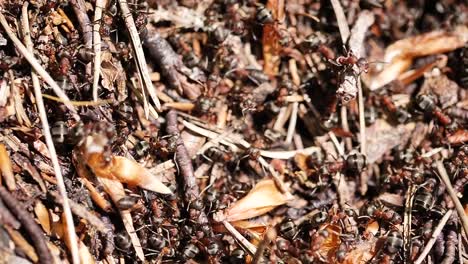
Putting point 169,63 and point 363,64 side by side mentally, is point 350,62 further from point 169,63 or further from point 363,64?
point 169,63

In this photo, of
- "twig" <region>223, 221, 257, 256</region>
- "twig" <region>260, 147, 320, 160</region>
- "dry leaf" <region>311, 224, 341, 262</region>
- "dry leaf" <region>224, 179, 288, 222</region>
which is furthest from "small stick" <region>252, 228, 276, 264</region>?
"twig" <region>260, 147, 320, 160</region>

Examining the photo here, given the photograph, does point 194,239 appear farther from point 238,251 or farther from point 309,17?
point 309,17

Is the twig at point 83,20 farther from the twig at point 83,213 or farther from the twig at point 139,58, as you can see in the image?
the twig at point 83,213

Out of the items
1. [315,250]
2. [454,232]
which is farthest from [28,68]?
[454,232]

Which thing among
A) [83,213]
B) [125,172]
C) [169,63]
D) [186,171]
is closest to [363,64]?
[169,63]

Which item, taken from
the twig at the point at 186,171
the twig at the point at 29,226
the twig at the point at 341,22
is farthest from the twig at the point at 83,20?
the twig at the point at 341,22
